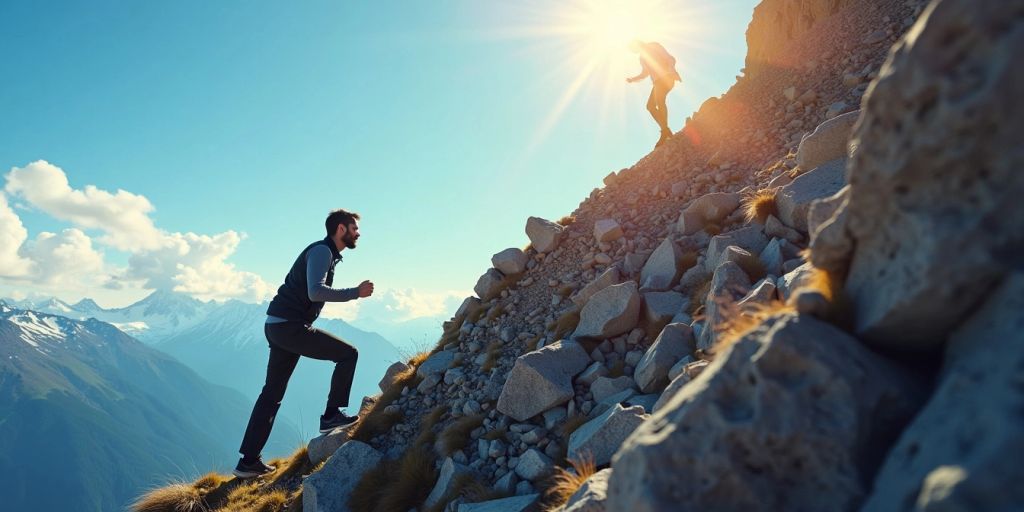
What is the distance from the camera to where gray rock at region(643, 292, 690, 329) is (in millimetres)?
8547

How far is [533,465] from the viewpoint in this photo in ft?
22.9

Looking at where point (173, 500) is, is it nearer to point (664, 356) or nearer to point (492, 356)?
point (492, 356)

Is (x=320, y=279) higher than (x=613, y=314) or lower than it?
higher

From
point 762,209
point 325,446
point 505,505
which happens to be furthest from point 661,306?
point 325,446

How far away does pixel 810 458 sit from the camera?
8.93ft

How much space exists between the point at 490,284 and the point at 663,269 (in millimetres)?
5627

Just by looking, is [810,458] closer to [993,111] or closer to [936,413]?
[936,413]

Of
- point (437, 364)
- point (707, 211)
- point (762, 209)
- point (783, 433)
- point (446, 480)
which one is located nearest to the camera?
point (783, 433)

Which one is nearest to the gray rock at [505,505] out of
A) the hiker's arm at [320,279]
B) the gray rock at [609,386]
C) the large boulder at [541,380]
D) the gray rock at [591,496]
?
the gray rock at [591,496]

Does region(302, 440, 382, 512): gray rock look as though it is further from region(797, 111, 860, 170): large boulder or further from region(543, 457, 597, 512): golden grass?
region(797, 111, 860, 170): large boulder

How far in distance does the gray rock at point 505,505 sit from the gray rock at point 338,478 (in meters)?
3.35

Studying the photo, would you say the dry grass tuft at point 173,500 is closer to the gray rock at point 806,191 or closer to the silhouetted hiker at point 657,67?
the gray rock at point 806,191

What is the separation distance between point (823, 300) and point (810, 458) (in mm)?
1053

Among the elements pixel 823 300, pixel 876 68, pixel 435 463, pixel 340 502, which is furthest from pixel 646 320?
pixel 876 68
